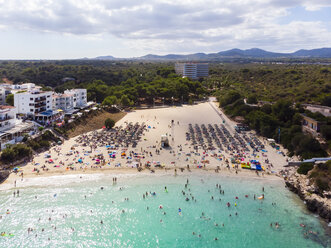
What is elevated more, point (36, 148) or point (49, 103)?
point (49, 103)

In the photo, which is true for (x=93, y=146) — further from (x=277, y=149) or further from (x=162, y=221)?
(x=277, y=149)

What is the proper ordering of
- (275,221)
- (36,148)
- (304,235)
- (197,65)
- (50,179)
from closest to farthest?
(304,235)
(275,221)
(50,179)
(36,148)
(197,65)

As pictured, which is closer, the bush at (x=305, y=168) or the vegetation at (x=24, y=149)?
the vegetation at (x=24, y=149)

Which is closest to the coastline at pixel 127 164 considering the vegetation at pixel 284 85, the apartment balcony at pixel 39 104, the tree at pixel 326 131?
the tree at pixel 326 131

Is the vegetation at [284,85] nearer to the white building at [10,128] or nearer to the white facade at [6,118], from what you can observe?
the white building at [10,128]

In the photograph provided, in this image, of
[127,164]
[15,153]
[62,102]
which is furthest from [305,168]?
[62,102]

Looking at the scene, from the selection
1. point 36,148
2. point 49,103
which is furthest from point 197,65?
point 36,148

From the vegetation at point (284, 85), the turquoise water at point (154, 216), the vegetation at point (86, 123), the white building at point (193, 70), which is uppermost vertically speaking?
the white building at point (193, 70)
